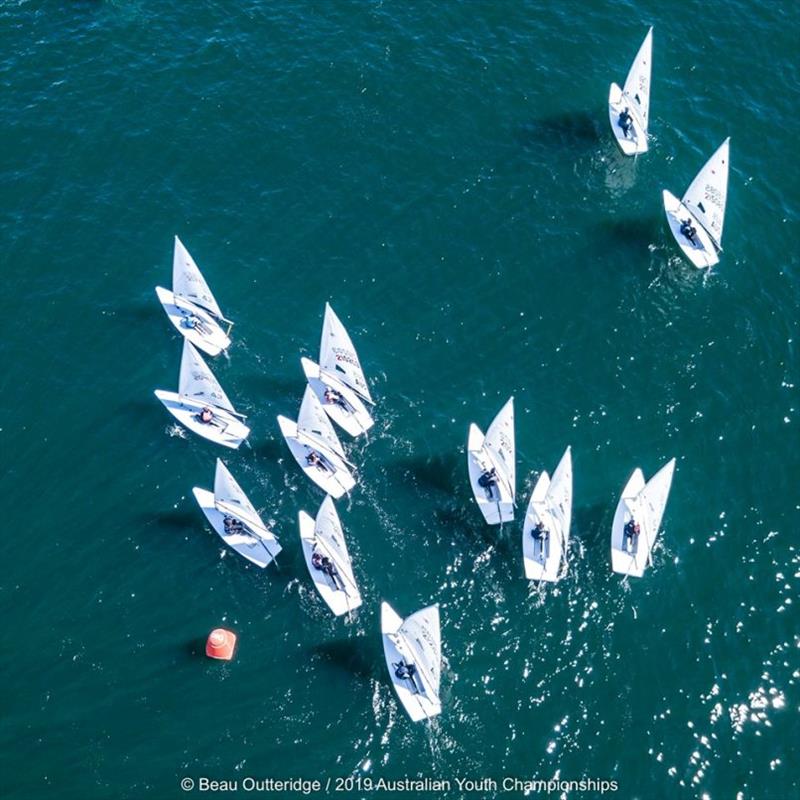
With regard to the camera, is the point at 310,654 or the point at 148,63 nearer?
the point at 310,654

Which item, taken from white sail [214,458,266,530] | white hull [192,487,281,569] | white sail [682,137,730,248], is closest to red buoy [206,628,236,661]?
white hull [192,487,281,569]

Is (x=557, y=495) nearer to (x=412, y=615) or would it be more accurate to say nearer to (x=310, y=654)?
(x=412, y=615)

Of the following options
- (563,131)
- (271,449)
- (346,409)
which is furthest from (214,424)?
(563,131)

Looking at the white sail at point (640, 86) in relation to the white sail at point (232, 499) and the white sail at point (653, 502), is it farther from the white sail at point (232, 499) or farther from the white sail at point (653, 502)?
the white sail at point (232, 499)

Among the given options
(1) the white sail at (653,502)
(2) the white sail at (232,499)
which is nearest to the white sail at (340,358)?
(2) the white sail at (232,499)

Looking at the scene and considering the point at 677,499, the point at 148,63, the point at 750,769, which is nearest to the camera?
the point at 750,769

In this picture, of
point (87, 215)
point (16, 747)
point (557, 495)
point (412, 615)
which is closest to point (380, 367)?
point (557, 495)

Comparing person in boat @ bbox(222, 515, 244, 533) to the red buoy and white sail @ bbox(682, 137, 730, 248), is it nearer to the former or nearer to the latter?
the red buoy
